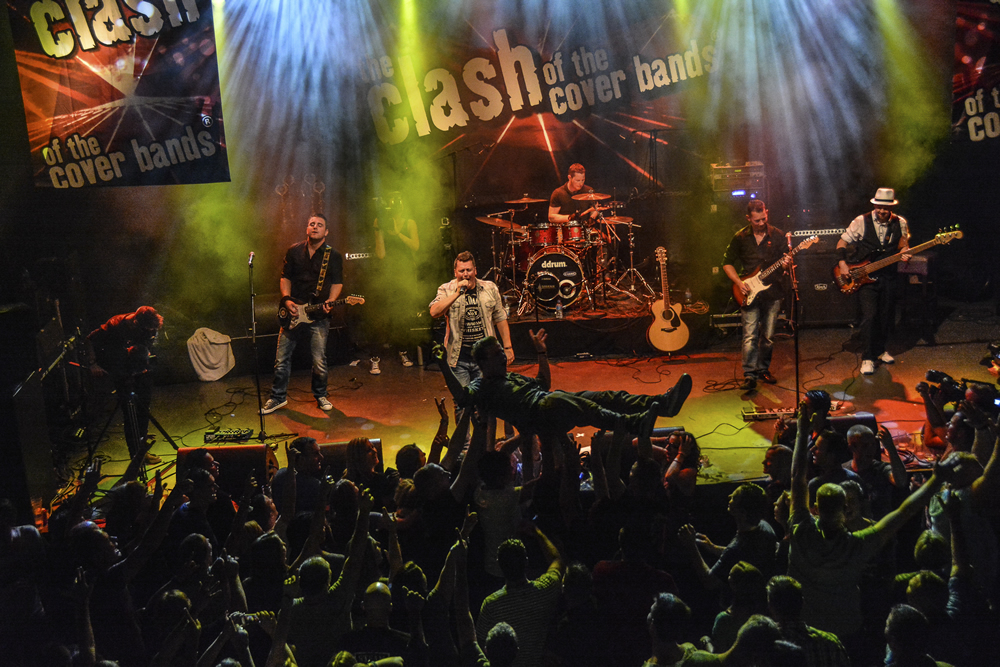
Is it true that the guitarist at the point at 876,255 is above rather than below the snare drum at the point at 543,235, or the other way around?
below

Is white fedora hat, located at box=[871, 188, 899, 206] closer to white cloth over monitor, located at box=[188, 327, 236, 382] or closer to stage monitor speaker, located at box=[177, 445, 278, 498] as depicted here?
stage monitor speaker, located at box=[177, 445, 278, 498]

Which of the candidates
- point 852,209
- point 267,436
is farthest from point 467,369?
point 852,209

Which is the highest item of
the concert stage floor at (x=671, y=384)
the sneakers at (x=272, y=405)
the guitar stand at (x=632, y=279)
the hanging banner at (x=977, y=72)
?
the hanging banner at (x=977, y=72)

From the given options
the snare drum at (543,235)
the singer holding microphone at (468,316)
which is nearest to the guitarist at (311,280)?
the singer holding microphone at (468,316)

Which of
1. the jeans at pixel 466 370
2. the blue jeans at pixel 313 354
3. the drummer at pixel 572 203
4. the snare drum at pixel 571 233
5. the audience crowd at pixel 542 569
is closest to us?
the audience crowd at pixel 542 569

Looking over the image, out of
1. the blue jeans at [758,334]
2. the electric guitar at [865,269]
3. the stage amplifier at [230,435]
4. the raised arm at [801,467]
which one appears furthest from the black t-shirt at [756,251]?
the stage amplifier at [230,435]

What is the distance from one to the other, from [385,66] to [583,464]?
291 inches

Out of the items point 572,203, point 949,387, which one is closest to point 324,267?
point 572,203

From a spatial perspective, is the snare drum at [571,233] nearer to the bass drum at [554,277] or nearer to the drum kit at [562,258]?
the drum kit at [562,258]

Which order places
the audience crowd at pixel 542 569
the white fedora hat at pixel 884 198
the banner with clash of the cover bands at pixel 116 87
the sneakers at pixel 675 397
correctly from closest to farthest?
the audience crowd at pixel 542 569, the sneakers at pixel 675 397, the white fedora hat at pixel 884 198, the banner with clash of the cover bands at pixel 116 87

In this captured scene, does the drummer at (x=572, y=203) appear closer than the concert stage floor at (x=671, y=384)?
No

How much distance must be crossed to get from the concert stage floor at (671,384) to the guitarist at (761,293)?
1.10ft

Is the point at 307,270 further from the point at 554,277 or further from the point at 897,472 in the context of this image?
the point at 897,472

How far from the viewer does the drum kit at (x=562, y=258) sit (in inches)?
444
